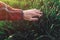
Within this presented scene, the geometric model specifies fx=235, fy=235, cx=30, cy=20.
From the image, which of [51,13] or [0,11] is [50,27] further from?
[0,11]

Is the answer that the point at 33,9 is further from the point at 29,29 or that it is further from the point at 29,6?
the point at 29,29

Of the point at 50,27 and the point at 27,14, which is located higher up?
the point at 27,14

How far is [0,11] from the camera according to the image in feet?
6.84

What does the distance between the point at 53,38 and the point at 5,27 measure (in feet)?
1.51

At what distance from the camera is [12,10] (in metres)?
2.14

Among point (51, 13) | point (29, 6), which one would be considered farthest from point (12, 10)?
point (51, 13)

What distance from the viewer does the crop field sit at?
85.2 inches

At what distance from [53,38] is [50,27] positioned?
0.35 feet

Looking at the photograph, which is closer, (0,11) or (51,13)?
(0,11)

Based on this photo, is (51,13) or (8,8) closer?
(8,8)

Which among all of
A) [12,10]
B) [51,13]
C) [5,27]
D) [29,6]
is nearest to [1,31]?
[5,27]

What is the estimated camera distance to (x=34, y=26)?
2.20 m

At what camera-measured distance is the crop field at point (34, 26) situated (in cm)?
216

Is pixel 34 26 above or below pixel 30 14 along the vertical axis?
below
